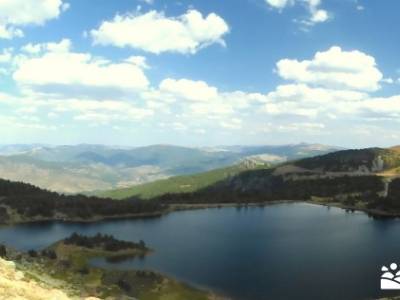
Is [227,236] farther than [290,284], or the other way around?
[227,236]

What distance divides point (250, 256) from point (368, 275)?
39.7m

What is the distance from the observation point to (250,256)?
161m

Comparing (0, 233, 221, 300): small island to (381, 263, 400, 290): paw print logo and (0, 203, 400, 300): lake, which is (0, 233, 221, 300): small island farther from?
(381, 263, 400, 290): paw print logo

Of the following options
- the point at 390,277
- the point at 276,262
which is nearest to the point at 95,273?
the point at 276,262

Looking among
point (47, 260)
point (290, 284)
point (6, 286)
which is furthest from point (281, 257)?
point (6, 286)

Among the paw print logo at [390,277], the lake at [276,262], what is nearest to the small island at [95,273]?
the lake at [276,262]

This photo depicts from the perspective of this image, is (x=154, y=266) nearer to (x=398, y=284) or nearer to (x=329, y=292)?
(x=329, y=292)

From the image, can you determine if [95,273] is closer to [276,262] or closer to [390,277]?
[276,262]

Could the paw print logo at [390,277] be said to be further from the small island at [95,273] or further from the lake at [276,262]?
the small island at [95,273]

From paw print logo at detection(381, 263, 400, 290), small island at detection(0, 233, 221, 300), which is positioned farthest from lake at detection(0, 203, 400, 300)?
small island at detection(0, 233, 221, 300)

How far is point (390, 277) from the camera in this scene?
125688 millimetres

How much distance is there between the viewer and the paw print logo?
119463 millimetres

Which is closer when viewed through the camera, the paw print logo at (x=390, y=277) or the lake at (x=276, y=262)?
the paw print logo at (x=390, y=277)

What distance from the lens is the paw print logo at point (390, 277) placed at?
119463 mm
